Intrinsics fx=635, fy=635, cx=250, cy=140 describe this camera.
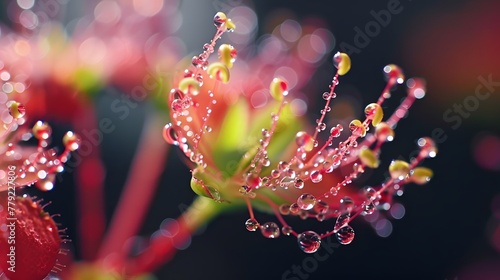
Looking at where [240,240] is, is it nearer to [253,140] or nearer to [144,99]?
[144,99]

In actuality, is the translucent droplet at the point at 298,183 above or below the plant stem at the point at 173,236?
above

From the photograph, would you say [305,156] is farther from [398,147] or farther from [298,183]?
[398,147]

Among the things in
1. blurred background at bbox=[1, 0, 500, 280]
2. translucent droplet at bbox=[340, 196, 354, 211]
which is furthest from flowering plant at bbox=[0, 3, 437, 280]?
blurred background at bbox=[1, 0, 500, 280]

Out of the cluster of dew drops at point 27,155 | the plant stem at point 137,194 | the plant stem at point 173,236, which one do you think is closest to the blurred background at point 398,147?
the plant stem at point 137,194

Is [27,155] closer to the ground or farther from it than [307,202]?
closer to the ground

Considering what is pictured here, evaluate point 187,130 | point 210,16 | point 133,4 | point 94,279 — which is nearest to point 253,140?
point 187,130

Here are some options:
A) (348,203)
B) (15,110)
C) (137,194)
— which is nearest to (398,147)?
(137,194)

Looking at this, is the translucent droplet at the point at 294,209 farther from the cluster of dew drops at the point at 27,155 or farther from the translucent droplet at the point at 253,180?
the cluster of dew drops at the point at 27,155

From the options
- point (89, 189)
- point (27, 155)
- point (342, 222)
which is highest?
point (342, 222)
